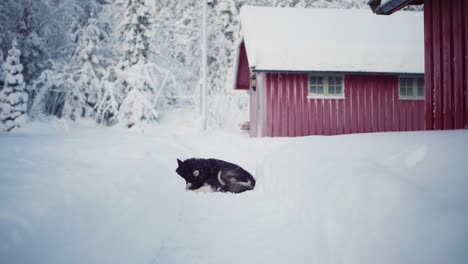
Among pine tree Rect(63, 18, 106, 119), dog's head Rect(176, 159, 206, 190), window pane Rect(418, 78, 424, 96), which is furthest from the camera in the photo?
pine tree Rect(63, 18, 106, 119)

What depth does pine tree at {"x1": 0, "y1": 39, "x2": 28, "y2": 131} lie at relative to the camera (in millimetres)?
16594

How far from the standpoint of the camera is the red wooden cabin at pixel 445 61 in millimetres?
5375

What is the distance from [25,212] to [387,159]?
3089 millimetres

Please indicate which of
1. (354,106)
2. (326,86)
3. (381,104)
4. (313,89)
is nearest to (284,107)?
(313,89)

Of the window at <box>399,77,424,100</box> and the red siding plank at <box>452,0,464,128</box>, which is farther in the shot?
the window at <box>399,77,424,100</box>

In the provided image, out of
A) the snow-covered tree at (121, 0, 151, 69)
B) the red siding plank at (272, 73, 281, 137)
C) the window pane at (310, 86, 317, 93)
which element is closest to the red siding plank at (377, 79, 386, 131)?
the window pane at (310, 86, 317, 93)

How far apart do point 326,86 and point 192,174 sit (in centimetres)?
857

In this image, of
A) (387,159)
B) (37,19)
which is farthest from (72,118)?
(387,159)

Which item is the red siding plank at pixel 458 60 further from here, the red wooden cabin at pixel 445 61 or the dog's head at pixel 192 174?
the dog's head at pixel 192 174

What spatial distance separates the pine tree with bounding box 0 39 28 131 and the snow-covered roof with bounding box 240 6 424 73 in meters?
13.3

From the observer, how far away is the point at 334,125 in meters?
12.2

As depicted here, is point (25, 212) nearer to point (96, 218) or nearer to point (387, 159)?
point (96, 218)

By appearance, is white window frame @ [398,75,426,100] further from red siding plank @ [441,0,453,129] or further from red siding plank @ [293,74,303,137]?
red siding plank @ [441,0,453,129]

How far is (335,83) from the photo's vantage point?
12383 mm
